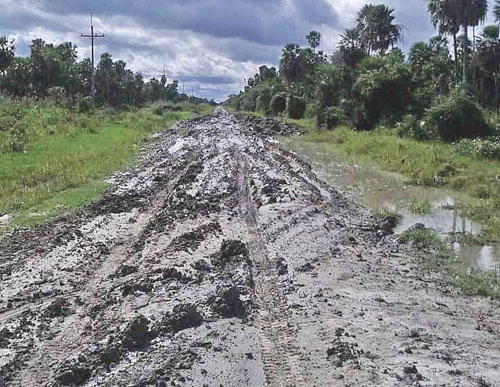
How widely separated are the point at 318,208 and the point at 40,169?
896cm

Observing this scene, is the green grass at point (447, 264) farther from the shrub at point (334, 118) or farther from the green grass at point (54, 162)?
the shrub at point (334, 118)

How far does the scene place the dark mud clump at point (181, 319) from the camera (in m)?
6.56

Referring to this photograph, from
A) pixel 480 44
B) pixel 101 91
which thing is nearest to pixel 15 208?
pixel 480 44

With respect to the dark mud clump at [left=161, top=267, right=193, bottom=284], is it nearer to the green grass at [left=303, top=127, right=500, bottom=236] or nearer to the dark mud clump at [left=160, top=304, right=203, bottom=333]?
the dark mud clump at [left=160, top=304, right=203, bottom=333]

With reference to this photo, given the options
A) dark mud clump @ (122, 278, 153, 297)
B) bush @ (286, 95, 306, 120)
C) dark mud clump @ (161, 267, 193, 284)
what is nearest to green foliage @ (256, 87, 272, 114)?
bush @ (286, 95, 306, 120)

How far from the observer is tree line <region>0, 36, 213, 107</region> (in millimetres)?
62938

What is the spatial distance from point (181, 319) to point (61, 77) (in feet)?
233

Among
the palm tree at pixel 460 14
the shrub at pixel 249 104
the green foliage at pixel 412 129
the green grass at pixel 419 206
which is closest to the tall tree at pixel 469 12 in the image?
the palm tree at pixel 460 14

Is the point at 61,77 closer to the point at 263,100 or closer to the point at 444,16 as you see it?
the point at 263,100

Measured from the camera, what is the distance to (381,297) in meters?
8.12

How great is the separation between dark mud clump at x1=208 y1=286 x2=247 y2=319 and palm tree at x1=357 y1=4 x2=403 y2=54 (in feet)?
166

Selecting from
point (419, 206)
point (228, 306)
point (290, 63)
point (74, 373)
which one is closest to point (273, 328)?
point (228, 306)

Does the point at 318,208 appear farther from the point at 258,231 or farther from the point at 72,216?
the point at 72,216

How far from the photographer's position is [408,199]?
16.9 meters
